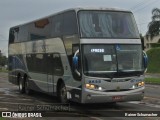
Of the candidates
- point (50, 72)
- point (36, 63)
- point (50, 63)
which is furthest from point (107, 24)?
point (36, 63)

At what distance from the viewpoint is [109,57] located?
1487 centimetres

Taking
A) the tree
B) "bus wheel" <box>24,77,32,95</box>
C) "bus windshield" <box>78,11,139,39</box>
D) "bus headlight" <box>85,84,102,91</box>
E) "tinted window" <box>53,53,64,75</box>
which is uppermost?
the tree

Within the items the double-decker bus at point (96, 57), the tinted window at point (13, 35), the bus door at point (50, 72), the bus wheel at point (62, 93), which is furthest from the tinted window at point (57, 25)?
the tinted window at point (13, 35)

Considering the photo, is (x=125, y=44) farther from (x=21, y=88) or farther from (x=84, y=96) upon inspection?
(x=21, y=88)

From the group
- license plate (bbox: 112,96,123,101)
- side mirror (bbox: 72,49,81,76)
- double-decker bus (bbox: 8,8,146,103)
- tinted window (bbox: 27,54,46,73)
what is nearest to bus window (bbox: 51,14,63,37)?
double-decker bus (bbox: 8,8,146,103)

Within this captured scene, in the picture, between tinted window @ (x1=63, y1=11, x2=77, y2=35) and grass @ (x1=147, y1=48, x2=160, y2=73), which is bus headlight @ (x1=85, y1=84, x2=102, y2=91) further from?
grass @ (x1=147, y1=48, x2=160, y2=73)

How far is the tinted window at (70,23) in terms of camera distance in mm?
15417

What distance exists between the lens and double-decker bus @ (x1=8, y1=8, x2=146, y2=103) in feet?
47.8

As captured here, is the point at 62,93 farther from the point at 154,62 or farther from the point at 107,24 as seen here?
the point at 154,62

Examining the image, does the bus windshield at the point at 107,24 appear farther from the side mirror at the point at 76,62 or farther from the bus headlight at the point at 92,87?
the bus headlight at the point at 92,87

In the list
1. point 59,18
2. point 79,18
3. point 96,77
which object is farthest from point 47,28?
point 96,77

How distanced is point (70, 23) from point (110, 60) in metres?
2.10

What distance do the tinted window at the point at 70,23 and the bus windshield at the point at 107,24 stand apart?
0.32m

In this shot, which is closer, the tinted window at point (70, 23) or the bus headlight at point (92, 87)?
the bus headlight at point (92, 87)
